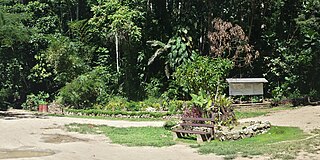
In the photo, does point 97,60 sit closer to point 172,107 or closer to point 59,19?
point 59,19

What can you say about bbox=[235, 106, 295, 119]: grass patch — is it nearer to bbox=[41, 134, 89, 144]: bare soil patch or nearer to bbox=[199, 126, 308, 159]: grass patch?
bbox=[199, 126, 308, 159]: grass patch

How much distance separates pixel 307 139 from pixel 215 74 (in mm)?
10396

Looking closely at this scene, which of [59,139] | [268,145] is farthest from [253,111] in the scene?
[268,145]

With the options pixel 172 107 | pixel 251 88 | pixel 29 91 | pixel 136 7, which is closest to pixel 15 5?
pixel 29 91

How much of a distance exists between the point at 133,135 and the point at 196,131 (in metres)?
3.67

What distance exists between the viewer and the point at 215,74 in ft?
72.9

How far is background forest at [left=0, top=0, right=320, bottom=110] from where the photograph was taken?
29734mm

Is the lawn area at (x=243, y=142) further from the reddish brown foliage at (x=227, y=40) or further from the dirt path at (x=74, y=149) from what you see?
the reddish brown foliage at (x=227, y=40)

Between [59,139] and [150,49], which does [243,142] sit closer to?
[59,139]

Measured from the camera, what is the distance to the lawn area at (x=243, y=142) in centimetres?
1065

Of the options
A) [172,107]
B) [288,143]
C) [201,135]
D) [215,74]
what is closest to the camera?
[288,143]

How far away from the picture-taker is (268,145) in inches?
464

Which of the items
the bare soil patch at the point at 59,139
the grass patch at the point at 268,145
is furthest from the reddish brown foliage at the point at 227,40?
the bare soil patch at the point at 59,139

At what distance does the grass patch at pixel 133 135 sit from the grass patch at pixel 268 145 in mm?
2118
